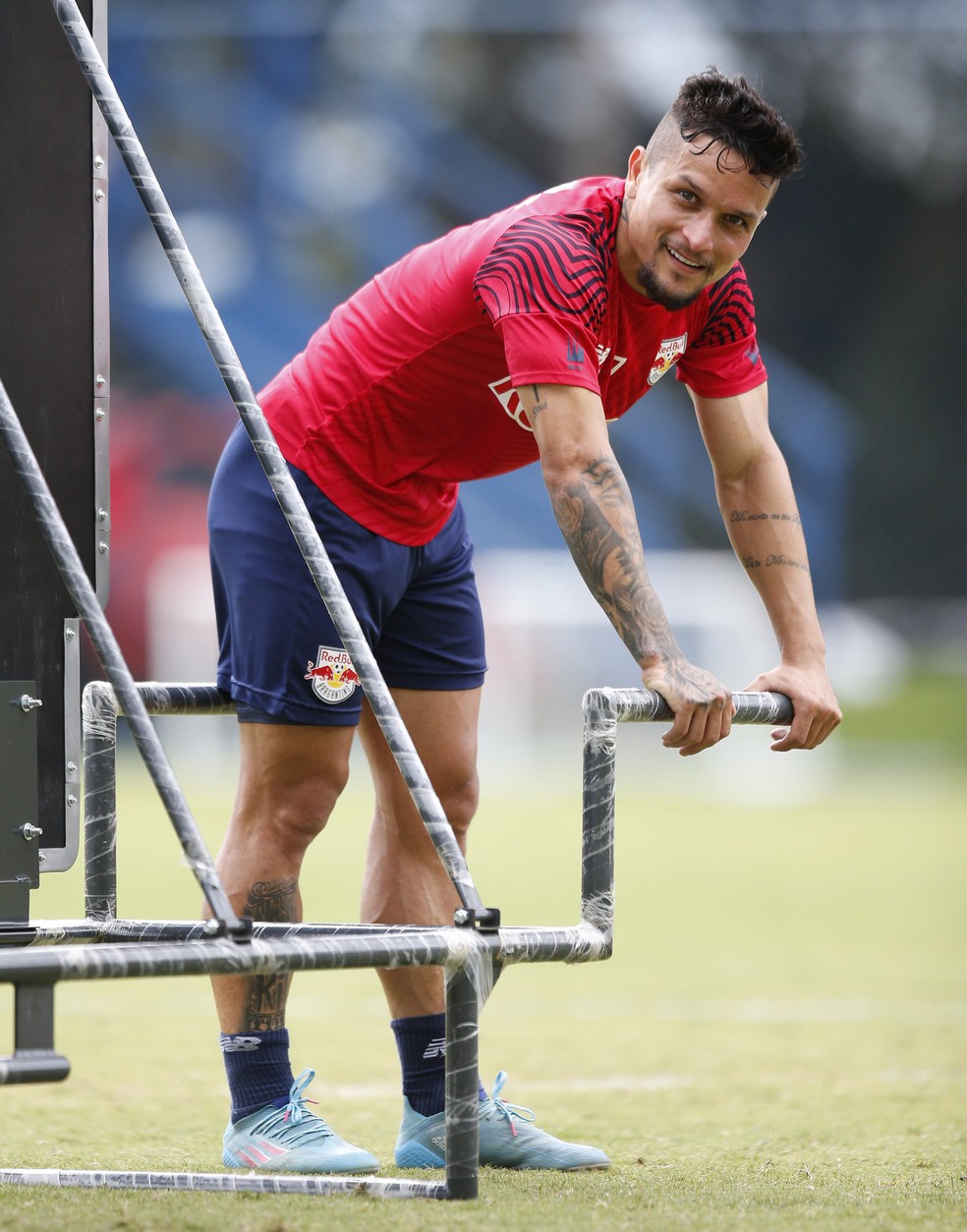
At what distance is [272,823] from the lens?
272 centimetres

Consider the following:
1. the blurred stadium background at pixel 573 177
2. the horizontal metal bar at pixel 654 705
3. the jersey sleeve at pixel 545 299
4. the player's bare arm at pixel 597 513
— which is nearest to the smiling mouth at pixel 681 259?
the jersey sleeve at pixel 545 299

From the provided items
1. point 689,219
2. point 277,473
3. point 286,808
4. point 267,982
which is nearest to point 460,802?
point 286,808

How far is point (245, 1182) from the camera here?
2156mm

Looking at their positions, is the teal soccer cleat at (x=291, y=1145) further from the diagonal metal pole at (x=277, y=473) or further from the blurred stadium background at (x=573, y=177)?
the blurred stadium background at (x=573, y=177)

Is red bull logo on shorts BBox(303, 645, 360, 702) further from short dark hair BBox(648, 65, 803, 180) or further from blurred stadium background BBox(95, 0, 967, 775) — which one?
blurred stadium background BBox(95, 0, 967, 775)

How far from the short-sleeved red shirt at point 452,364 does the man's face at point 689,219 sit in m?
0.06

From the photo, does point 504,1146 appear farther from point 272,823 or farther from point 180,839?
point 180,839

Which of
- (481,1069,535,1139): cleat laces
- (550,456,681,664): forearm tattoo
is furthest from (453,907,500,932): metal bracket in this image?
(481,1069,535,1139): cleat laces

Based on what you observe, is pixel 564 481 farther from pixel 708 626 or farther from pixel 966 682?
pixel 966 682

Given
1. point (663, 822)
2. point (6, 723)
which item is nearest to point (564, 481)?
point (6, 723)

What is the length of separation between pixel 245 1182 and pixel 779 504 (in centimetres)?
136

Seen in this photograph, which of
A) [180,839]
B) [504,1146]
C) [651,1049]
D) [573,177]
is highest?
[573,177]

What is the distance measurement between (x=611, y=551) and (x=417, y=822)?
80 centimetres

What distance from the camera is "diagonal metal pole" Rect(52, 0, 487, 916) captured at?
212 centimetres
